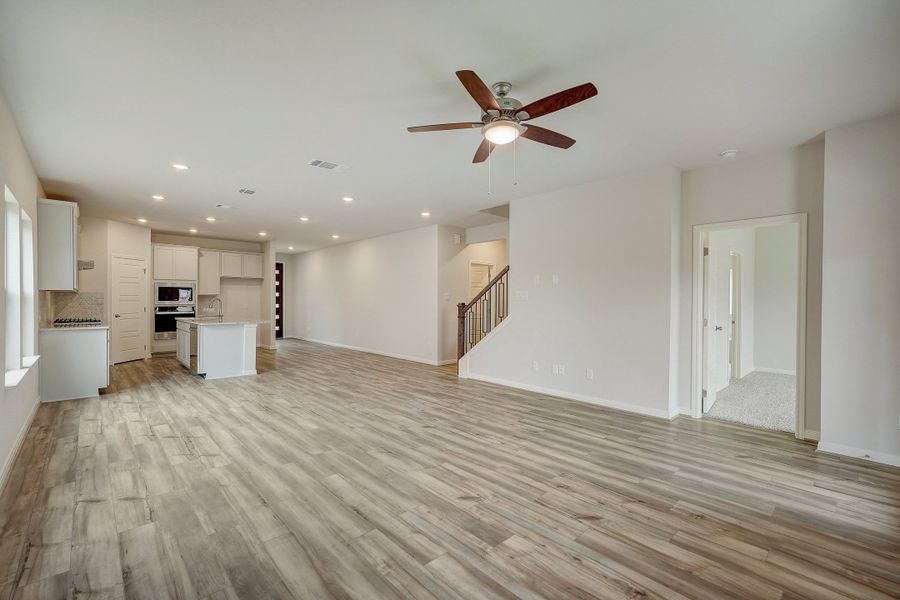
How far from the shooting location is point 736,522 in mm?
2441

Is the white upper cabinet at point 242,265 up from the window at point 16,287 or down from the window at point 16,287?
up

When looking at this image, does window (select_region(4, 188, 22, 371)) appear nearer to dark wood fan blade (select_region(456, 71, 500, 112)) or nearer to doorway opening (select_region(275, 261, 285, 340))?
dark wood fan blade (select_region(456, 71, 500, 112))

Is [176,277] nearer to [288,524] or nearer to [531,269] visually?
[531,269]

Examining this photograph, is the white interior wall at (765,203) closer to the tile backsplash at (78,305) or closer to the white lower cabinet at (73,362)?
the white lower cabinet at (73,362)

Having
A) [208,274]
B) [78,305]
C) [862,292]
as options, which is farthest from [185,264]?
[862,292]

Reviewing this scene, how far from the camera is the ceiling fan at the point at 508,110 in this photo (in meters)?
2.40

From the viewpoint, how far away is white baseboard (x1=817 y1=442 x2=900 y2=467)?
10.8 feet

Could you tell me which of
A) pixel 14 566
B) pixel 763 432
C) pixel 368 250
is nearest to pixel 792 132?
pixel 763 432

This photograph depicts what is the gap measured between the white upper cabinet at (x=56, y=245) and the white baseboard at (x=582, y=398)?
564 cm

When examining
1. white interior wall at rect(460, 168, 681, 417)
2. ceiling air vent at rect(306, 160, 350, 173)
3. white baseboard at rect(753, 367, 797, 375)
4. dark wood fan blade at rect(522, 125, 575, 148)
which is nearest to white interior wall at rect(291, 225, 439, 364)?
white interior wall at rect(460, 168, 681, 417)

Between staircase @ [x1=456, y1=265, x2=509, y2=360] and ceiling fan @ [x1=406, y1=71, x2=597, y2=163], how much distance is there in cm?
357

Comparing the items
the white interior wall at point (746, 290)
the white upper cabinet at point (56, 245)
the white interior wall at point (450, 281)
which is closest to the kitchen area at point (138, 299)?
the white upper cabinet at point (56, 245)

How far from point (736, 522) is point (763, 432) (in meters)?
2.26

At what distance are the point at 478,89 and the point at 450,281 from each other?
6001 millimetres
